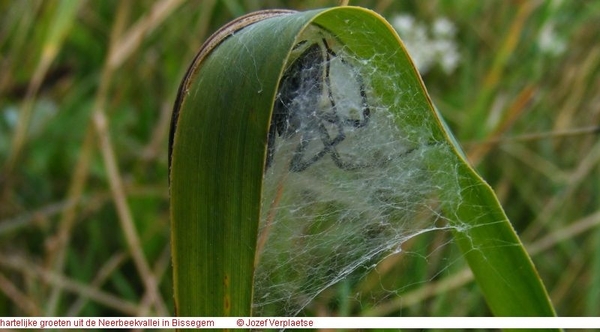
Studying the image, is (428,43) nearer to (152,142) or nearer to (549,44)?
(549,44)

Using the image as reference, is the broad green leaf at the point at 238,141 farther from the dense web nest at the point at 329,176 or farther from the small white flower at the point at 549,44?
the small white flower at the point at 549,44

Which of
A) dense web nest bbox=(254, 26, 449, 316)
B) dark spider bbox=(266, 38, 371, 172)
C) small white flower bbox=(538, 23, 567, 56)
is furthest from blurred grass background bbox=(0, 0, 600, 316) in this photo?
dark spider bbox=(266, 38, 371, 172)

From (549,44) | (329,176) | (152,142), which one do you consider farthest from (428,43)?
(329,176)

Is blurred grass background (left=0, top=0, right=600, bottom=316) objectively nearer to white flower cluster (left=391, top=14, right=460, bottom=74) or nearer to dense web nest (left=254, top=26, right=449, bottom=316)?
white flower cluster (left=391, top=14, right=460, bottom=74)

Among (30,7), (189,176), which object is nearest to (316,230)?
(189,176)

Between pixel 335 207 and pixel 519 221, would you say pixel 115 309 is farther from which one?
pixel 519 221
